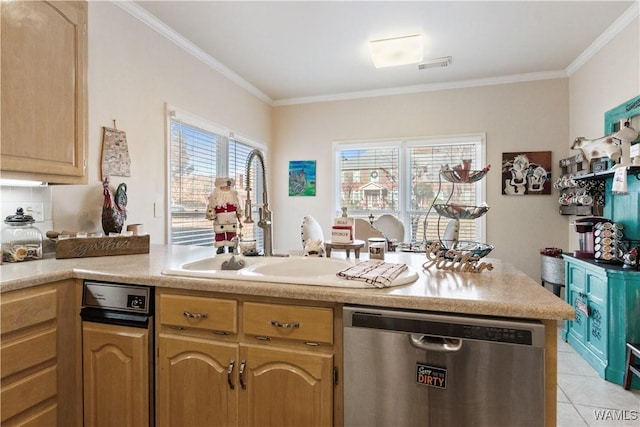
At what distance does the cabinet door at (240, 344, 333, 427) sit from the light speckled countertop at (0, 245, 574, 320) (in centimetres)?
22

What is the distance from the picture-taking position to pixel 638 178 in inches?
93.3

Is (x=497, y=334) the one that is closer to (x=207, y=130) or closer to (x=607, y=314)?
(x=607, y=314)

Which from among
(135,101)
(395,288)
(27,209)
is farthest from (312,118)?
(395,288)

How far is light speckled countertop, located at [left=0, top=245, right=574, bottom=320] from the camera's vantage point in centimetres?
100

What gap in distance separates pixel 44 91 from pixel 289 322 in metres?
1.62

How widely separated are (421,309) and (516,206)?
335cm

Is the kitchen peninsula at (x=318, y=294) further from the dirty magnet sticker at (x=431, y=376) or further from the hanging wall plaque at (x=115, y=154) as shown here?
the hanging wall plaque at (x=115, y=154)

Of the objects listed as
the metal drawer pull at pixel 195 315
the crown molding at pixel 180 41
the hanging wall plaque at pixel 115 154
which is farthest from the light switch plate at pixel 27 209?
the crown molding at pixel 180 41

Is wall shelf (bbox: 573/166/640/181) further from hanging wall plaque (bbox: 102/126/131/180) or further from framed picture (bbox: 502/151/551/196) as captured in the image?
hanging wall plaque (bbox: 102/126/131/180)

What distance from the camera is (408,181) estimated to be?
13.9ft

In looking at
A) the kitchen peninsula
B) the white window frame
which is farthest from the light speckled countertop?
the white window frame

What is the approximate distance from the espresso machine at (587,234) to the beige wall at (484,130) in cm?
96

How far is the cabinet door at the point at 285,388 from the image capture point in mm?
1165

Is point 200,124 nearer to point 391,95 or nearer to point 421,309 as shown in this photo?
point 391,95
